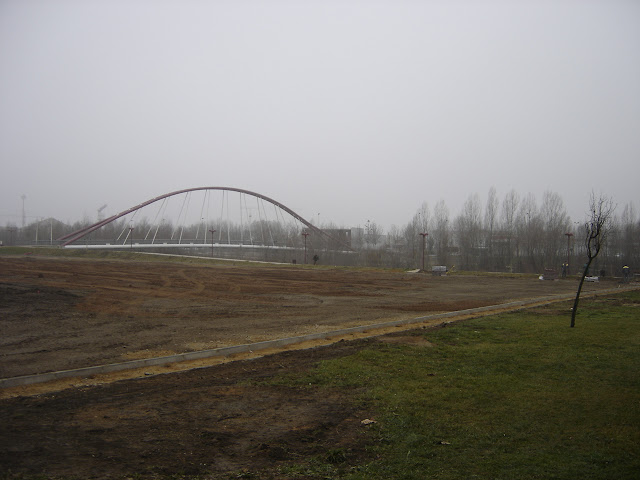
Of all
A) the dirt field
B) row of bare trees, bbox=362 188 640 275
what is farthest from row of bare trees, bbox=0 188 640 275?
the dirt field

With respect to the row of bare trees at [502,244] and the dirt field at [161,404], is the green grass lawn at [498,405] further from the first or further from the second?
the row of bare trees at [502,244]

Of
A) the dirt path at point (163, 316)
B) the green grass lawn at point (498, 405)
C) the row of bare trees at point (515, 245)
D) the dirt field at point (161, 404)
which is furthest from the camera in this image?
the row of bare trees at point (515, 245)

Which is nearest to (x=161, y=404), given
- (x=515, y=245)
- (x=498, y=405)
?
(x=498, y=405)

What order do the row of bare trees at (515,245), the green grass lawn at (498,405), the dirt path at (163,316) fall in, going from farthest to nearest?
the row of bare trees at (515,245) → the dirt path at (163,316) → the green grass lawn at (498,405)

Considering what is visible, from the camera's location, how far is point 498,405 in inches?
273

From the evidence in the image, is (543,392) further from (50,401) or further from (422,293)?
(422,293)

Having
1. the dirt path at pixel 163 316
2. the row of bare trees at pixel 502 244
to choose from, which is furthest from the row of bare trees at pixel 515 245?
the dirt path at pixel 163 316

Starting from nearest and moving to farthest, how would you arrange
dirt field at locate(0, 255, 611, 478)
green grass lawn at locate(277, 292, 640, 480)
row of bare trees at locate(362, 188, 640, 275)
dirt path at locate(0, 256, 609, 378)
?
1. green grass lawn at locate(277, 292, 640, 480)
2. dirt field at locate(0, 255, 611, 478)
3. dirt path at locate(0, 256, 609, 378)
4. row of bare trees at locate(362, 188, 640, 275)

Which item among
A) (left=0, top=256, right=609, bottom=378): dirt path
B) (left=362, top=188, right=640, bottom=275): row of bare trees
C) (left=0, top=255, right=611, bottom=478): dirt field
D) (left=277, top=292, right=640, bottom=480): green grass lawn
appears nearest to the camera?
(left=277, top=292, right=640, bottom=480): green grass lawn

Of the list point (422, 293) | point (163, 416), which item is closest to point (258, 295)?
point (422, 293)

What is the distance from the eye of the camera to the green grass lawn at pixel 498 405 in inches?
193

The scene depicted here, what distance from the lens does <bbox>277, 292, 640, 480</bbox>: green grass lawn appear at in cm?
491

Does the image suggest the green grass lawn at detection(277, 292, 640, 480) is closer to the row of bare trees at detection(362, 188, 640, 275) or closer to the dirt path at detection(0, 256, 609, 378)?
the dirt path at detection(0, 256, 609, 378)

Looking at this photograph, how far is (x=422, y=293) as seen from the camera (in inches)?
1115
